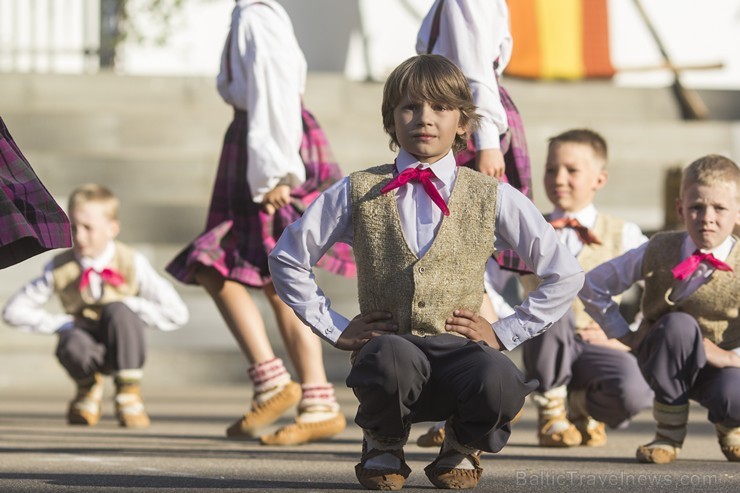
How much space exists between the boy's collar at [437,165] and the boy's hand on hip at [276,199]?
1.49 m

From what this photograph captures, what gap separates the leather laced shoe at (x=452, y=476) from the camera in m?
3.70

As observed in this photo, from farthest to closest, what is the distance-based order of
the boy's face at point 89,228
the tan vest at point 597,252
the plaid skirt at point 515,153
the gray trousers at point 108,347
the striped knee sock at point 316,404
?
the boy's face at point 89,228 < the gray trousers at point 108,347 < the tan vest at point 597,252 < the striped knee sock at point 316,404 < the plaid skirt at point 515,153

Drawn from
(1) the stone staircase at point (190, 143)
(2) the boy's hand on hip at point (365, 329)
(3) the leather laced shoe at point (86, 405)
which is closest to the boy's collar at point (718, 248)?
(2) the boy's hand on hip at point (365, 329)

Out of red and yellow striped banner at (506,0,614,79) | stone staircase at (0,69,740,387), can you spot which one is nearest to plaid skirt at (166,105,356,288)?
stone staircase at (0,69,740,387)

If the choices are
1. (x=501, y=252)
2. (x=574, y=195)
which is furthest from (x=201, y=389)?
(x=501, y=252)

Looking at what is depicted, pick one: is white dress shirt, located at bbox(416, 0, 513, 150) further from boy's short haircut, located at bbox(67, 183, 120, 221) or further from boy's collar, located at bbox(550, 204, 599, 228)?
boy's short haircut, located at bbox(67, 183, 120, 221)

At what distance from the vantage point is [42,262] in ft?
27.5

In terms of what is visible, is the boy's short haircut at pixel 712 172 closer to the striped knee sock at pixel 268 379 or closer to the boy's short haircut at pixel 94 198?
the striped knee sock at pixel 268 379

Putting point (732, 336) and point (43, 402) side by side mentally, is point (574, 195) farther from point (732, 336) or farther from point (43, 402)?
point (43, 402)

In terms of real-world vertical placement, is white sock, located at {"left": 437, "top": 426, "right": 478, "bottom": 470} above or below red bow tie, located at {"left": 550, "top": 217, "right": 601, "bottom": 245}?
below

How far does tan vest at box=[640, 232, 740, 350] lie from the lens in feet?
14.7

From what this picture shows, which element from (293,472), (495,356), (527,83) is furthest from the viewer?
(527,83)

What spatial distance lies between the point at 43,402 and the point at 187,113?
3.77m

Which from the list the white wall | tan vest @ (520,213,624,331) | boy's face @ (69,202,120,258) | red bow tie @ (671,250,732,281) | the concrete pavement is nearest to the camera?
the concrete pavement
